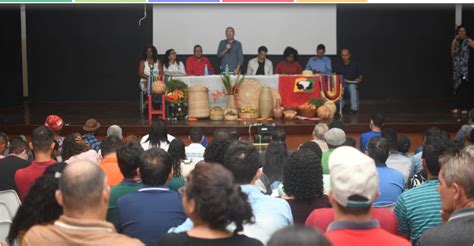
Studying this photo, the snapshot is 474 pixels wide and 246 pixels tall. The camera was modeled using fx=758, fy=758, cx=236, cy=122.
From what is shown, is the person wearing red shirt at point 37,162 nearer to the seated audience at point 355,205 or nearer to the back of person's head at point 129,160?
the back of person's head at point 129,160

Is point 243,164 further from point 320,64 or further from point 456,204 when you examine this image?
point 320,64

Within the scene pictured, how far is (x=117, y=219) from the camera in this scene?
349cm

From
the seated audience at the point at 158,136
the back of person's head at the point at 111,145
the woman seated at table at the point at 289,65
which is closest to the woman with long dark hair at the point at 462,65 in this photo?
the woman seated at table at the point at 289,65

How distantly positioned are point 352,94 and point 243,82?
1.90 m

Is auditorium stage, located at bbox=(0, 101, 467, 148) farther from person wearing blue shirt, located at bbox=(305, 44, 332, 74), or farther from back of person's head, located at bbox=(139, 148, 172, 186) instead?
back of person's head, located at bbox=(139, 148, 172, 186)

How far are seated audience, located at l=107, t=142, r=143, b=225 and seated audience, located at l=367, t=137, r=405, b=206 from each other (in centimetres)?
130

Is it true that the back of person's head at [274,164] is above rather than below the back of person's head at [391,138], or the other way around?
below

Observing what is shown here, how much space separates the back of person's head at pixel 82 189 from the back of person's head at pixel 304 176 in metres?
1.37

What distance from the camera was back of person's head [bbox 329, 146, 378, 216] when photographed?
8.29 ft

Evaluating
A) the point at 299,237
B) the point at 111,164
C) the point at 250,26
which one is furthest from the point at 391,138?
the point at 250,26

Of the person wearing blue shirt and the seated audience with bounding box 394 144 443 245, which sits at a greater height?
the person wearing blue shirt

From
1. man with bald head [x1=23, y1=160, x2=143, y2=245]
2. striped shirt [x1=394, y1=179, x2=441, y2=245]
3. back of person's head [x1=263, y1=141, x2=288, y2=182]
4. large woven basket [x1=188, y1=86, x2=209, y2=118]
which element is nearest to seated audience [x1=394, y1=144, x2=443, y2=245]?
striped shirt [x1=394, y1=179, x2=441, y2=245]

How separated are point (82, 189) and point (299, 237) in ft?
3.12

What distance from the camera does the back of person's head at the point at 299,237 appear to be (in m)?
1.75
